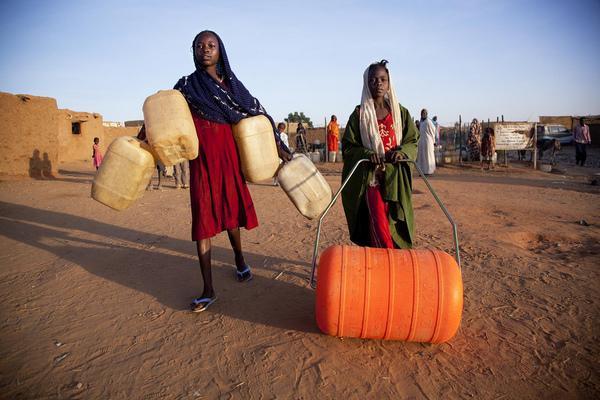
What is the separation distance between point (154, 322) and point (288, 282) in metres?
1.13

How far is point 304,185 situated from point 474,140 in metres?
→ 13.0

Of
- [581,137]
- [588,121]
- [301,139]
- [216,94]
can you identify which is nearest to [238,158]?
[216,94]

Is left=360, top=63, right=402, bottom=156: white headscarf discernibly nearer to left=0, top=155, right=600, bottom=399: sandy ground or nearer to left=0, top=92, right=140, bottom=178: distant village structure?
left=0, top=155, right=600, bottom=399: sandy ground

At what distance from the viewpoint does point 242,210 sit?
9.61 feet

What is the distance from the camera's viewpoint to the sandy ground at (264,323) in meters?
1.96

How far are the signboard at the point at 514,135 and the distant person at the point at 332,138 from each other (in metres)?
5.62

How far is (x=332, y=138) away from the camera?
15.1 meters

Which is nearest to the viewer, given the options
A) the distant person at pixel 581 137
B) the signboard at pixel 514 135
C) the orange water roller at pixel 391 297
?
the orange water roller at pixel 391 297

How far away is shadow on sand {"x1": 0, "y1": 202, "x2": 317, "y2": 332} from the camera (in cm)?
279

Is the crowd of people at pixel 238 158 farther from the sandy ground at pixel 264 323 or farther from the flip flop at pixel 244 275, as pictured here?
the sandy ground at pixel 264 323

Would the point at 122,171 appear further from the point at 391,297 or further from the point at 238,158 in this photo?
the point at 391,297

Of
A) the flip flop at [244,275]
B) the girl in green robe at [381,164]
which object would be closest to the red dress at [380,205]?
the girl in green robe at [381,164]

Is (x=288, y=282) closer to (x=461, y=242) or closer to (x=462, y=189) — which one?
(x=461, y=242)

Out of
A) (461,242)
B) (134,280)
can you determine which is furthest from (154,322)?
(461,242)
